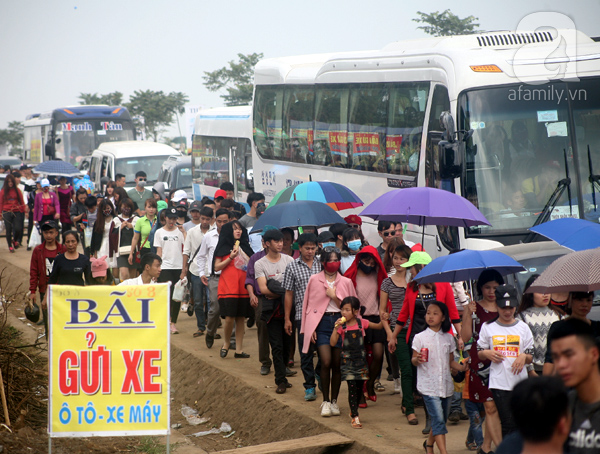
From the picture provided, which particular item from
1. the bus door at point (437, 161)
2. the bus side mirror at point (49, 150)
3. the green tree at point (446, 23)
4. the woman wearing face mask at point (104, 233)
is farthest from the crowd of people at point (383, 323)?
the green tree at point (446, 23)

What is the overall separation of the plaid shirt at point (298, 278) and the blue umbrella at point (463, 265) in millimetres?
1922

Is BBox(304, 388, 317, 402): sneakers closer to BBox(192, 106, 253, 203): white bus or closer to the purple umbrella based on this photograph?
the purple umbrella

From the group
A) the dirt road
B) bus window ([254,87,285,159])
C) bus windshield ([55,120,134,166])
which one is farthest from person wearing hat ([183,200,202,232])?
bus windshield ([55,120,134,166])

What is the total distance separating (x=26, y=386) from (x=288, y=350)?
3.29 meters

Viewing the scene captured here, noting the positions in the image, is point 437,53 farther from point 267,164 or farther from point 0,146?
point 0,146

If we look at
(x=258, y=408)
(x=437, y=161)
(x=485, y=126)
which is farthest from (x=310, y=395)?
(x=485, y=126)

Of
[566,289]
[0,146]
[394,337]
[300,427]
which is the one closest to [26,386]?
[300,427]

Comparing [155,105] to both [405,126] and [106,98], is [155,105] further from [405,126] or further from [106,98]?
[405,126]

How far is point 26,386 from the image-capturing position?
8523 mm

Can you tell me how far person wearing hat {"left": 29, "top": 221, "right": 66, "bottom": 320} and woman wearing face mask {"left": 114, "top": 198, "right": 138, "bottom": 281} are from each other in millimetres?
2650

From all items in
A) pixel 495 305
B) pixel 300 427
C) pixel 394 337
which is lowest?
pixel 300 427

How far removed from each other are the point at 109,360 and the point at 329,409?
110 inches

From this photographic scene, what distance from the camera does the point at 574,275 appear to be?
598cm

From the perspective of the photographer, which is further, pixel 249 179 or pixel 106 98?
pixel 106 98
